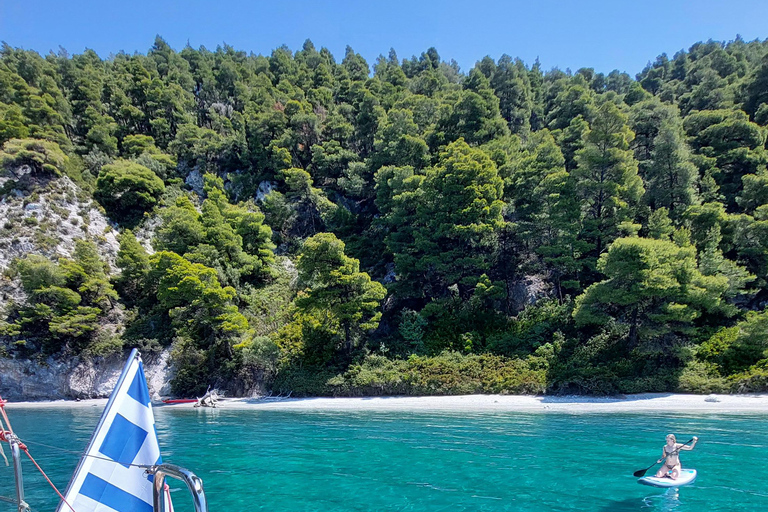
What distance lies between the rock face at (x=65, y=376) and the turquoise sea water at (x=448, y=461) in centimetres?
907

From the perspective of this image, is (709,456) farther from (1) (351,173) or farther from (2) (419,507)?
(1) (351,173)

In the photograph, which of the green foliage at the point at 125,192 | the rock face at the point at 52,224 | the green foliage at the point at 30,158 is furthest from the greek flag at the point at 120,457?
the green foliage at the point at 30,158

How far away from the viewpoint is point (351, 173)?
140ft

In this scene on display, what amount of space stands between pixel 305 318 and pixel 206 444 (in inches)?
550

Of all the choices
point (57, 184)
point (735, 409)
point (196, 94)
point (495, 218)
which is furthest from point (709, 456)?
point (196, 94)

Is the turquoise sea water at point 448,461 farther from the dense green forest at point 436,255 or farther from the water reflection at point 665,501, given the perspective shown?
the dense green forest at point 436,255

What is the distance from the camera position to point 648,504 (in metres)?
9.62

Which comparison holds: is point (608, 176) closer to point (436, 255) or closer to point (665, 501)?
point (436, 255)

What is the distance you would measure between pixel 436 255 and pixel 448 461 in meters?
17.7

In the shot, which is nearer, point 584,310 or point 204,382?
point 584,310

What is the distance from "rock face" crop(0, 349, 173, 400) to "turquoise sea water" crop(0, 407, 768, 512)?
9.07m

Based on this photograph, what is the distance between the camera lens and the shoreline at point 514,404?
62.3 ft

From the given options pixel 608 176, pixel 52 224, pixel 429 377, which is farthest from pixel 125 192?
pixel 608 176

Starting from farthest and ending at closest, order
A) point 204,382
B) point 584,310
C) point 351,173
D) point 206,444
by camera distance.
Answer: point 351,173
point 204,382
point 584,310
point 206,444
